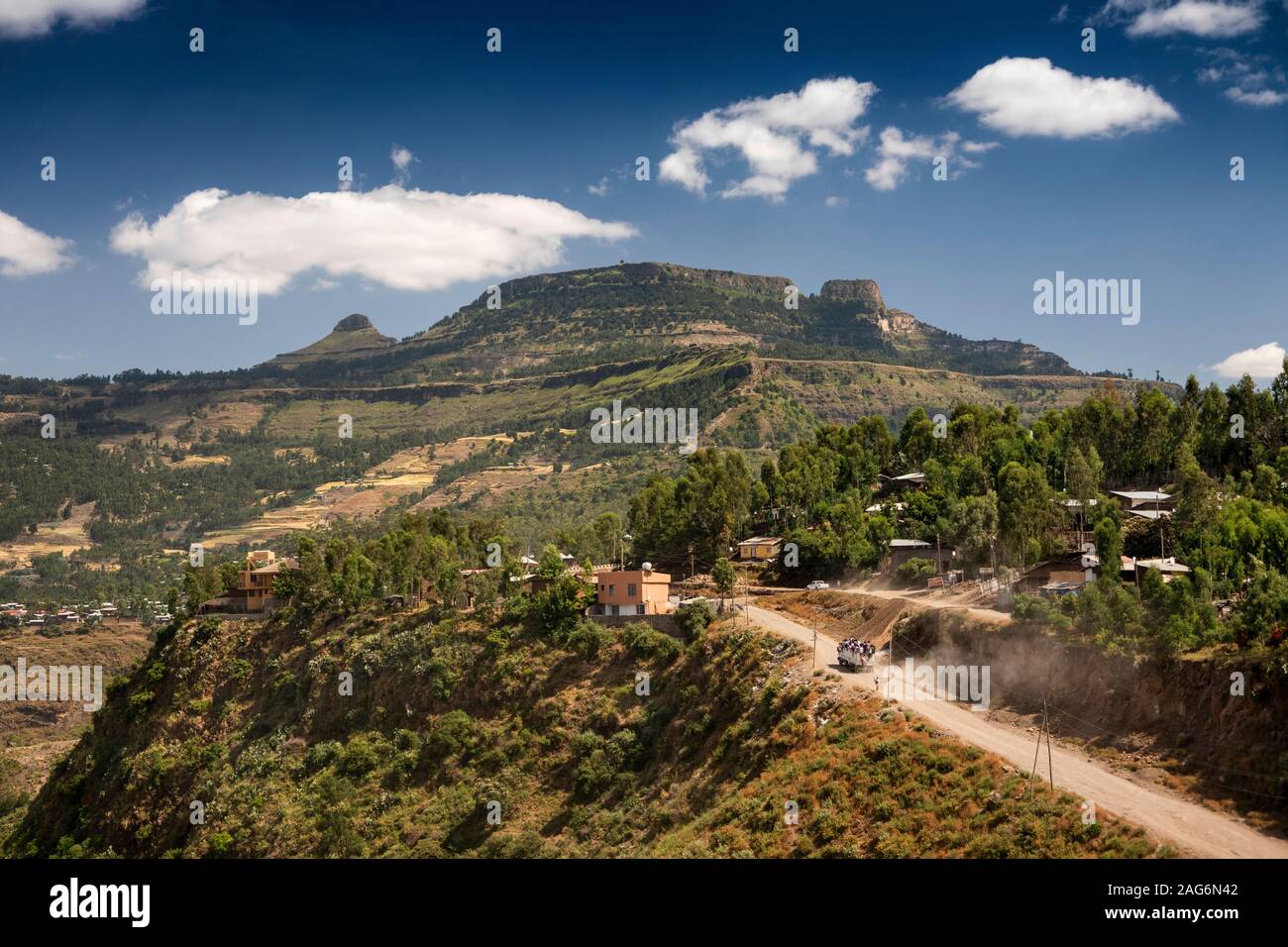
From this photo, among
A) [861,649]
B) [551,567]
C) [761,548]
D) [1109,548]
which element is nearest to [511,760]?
[551,567]

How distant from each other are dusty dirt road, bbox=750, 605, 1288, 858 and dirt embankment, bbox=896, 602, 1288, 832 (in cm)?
108

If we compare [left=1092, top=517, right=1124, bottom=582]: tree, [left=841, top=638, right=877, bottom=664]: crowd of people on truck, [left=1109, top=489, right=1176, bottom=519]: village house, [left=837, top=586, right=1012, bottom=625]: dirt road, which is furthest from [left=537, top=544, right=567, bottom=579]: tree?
[left=1109, top=489, right=1176, bottom=519]: village house

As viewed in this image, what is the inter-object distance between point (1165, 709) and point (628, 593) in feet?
119

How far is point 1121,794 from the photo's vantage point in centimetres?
3603

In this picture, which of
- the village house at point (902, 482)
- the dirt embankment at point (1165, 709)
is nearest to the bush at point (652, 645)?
the dirt embankment at point (1165, 709)

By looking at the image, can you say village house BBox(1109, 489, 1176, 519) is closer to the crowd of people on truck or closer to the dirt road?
the dirt road

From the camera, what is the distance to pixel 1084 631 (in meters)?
48.4

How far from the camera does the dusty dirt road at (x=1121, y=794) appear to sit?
31656mm

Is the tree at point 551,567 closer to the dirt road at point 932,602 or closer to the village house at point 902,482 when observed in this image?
the dirt road at point 932,602

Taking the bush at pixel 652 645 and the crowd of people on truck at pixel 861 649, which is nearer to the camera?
the crowd of people on truck at pixel 861 649

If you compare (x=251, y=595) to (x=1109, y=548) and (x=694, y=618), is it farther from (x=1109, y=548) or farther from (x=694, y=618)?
(x=1109, y=548)

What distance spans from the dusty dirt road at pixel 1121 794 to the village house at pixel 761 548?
3600cm

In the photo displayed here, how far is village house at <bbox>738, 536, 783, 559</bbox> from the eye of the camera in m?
87.4
